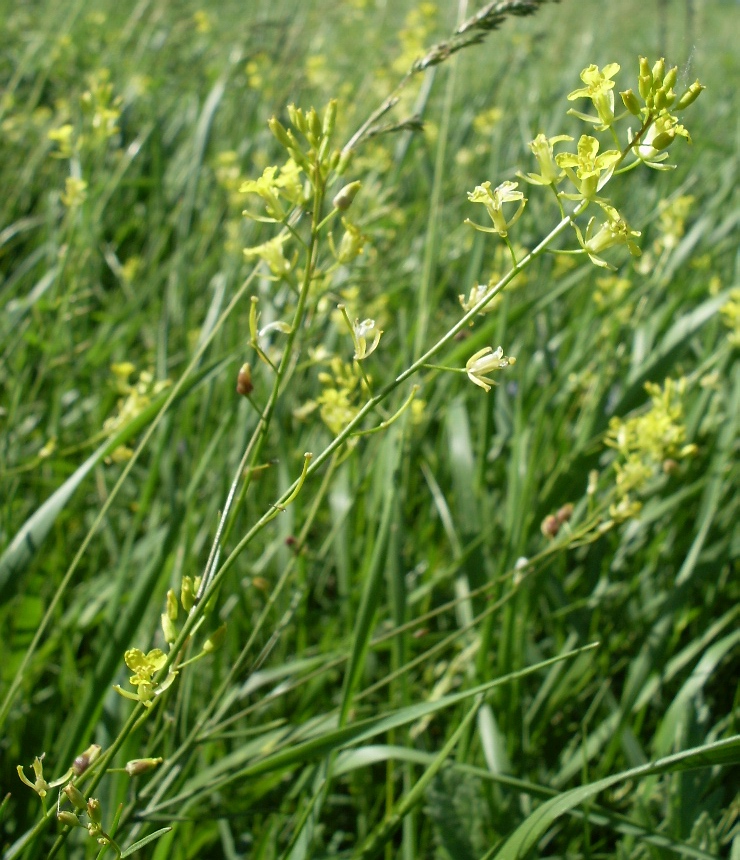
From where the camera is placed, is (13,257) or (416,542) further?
(13,257)

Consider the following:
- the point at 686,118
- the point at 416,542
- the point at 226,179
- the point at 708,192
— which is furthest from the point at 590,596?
the point at 686,118

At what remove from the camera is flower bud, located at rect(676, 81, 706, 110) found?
2.59 ft

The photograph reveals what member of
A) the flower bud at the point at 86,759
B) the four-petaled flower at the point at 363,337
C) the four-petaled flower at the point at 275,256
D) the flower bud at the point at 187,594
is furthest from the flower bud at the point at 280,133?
the flower bud at the point at 86,759

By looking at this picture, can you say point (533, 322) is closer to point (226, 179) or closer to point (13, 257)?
point (226, 179)

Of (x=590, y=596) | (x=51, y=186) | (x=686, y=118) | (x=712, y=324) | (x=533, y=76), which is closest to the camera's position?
(x=590, y=596)

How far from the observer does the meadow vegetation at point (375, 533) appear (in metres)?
0.97

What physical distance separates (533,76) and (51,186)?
355 cm

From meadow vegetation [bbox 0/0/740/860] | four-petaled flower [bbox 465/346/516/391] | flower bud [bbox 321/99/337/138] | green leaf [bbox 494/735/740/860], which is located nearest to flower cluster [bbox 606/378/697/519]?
meadow vegetation [bbox 0/0/740/860]

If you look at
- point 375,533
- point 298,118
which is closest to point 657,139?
point 298,118

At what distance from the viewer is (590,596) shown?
73.9 inches

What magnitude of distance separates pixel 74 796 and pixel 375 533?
1.10m

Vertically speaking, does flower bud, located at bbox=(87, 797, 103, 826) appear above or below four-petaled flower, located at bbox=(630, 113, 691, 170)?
below

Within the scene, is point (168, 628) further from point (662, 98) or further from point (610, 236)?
point (662, 98)

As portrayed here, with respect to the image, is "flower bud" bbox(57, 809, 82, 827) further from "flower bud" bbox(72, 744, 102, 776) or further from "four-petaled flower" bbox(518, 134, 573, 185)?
"four-petaled flower" bbox(518, 134, 573, 185)
